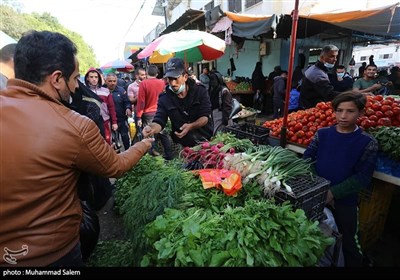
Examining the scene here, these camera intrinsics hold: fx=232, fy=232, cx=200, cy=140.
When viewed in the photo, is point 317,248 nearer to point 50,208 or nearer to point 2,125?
point 50,208

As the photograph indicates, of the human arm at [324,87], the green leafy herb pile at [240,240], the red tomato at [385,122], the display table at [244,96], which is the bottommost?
the display table at [244,96]

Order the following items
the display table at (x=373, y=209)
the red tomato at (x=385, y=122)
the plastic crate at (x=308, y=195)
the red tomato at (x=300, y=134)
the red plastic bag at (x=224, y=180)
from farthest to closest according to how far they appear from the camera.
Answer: the red tomato at (x=300, y=134)
the red tomato at (x=385, y=122)
the display table at (x=373, y=209)
the red plastic bag at (x=224, y=180)
the plastic crate at (x=308, y=195)

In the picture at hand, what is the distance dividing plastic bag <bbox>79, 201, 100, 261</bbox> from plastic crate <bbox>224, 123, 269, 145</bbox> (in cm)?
197

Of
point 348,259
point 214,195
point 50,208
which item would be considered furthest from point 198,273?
point 348,259

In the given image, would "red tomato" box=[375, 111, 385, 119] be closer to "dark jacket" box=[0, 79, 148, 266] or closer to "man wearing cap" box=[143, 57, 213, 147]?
"man wearing cap" box=[143, 57, 213, 147]

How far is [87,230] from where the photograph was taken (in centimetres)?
223

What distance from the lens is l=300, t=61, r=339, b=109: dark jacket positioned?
3.80 metres

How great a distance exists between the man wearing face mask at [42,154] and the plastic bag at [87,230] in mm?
840

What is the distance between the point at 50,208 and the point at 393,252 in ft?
12.0

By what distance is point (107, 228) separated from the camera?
3.40m

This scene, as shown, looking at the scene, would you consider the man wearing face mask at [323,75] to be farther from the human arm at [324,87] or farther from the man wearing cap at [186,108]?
the man wearing cap at [186,108]

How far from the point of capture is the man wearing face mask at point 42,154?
113 centimetres

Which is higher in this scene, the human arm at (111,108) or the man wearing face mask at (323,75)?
the man wearing face mask at (323,75)

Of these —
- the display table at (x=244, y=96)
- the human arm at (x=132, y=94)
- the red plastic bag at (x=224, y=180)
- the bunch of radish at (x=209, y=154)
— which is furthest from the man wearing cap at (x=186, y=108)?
the display table at (x=244, y=96)
